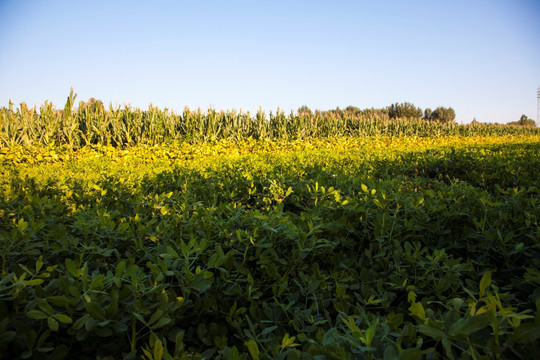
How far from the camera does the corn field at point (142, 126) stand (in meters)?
9.73

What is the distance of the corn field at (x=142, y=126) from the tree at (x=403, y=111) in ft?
132

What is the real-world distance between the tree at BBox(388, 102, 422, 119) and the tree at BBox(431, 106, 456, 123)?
804 centimetres

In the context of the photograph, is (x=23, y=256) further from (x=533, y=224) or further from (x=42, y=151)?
(x=42, y=151)

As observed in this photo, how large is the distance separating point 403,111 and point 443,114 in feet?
45.6

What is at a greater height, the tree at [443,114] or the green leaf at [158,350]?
the tree at [443,114]

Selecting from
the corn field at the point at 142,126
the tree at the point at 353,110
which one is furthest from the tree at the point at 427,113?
the corn field at the point at 142,126

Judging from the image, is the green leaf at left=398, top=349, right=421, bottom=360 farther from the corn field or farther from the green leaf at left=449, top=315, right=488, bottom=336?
the corn field

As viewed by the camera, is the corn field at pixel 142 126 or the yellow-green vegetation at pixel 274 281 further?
the corn field at pixel 142 126

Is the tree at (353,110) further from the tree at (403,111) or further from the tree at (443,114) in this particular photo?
the tree at (443,114)

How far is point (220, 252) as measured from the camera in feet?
3.88

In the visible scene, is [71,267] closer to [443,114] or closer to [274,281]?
[274,281]

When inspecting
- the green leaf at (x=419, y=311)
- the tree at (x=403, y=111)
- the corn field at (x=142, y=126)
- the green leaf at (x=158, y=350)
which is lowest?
the green leaf at (x=158, y=350)

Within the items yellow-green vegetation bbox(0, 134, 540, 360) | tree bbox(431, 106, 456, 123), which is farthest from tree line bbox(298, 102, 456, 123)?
yellow-green vegetation bbox(0, 134, 540, 360)

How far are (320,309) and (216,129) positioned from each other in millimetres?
13943
